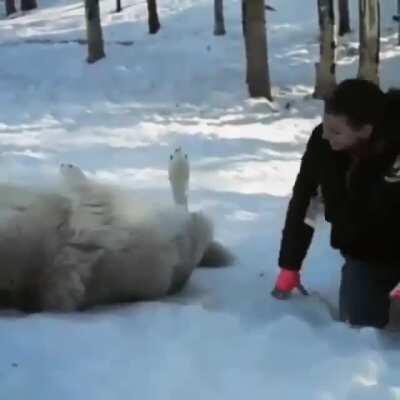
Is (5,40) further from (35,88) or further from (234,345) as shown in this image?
(234,345)

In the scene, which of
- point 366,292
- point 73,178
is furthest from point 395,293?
point 73,178

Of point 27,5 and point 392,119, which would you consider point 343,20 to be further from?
point 392,119

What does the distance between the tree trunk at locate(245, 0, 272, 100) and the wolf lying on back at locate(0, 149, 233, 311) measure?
10738 millimetres

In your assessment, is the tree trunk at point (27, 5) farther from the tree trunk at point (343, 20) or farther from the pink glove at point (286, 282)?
the pink glove at point (286, 282)

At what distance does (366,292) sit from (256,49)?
38.1 ft

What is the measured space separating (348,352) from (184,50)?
19487 mm

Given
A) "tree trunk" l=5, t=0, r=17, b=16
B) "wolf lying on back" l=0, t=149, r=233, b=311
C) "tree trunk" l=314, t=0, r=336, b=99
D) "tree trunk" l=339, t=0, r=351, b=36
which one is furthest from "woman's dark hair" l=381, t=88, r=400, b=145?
"tree trunk" l=5, t=0, r=17, b=16

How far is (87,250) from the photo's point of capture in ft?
13.5

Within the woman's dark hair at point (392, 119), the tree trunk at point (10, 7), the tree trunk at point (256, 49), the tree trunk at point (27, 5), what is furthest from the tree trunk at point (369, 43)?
the tree trunk at point (27, 5)

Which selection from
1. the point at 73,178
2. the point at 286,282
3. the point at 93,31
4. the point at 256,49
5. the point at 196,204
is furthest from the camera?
the point at 93,31

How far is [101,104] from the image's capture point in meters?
15.8

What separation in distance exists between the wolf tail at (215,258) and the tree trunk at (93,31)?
49.3ft

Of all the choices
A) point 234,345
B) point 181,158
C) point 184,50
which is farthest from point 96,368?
point 184,50

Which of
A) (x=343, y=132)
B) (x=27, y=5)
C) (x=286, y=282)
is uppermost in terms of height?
(x=343, y=132)
